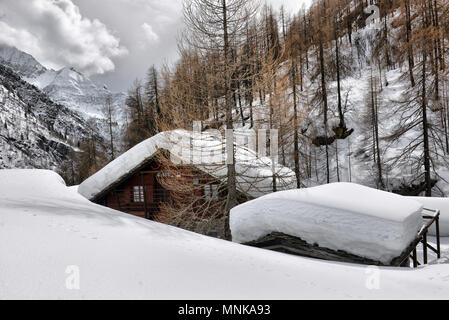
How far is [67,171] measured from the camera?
33812 millimetres

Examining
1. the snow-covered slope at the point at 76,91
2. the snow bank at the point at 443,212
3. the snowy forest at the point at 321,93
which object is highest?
the snow-covered slope at the point at 76,91

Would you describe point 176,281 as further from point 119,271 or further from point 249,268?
point 249,268

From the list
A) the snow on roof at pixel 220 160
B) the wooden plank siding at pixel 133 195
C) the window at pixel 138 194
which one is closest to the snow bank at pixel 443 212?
the snow on roof at pixel 220 160

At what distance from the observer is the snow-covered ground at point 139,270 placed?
63.7 inches

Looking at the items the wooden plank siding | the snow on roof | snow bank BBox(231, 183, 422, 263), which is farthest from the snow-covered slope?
snow bank BBox(231, 183, 422, 263)

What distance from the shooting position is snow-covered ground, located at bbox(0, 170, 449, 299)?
5.31 feet

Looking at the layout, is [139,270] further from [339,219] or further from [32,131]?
[32,131]

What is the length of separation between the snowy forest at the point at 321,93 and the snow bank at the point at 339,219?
9.49 feet

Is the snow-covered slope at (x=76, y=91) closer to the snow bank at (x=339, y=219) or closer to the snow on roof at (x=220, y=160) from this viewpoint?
the snow on roof at (x=220, y=160)

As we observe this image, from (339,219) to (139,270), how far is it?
151 inches

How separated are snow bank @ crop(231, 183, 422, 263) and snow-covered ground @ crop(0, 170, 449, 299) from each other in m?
1.34

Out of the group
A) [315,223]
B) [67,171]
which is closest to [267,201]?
[315,223]

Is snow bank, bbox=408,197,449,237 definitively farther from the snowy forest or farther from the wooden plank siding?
the wooden plank siding

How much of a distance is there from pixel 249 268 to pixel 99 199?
1235 cm
